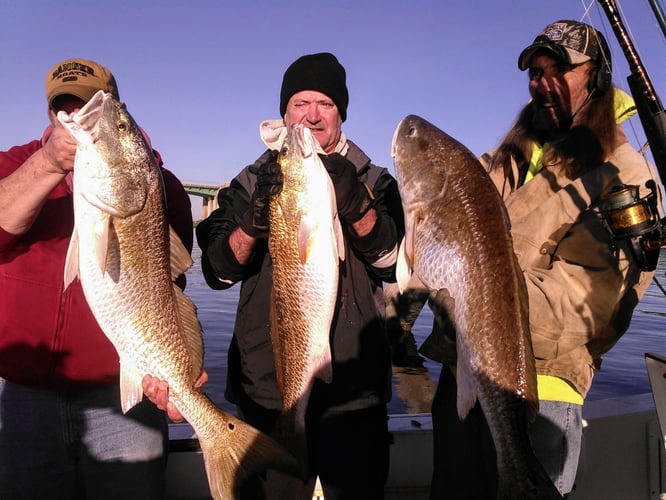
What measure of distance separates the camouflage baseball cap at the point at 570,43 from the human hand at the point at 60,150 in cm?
266

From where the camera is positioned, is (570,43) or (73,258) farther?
(570,43)

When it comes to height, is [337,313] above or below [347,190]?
below

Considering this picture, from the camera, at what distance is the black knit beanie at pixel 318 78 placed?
11.3 ft

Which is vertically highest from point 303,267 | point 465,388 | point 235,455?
point 303,267

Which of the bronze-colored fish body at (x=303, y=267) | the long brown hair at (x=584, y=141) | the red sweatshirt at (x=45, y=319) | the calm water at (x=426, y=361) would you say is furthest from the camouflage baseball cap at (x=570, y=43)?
the calm water at (x=426, y=361)

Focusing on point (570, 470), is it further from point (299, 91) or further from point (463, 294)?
point (299, 91)

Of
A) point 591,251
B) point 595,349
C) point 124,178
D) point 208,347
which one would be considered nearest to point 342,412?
point 595,349

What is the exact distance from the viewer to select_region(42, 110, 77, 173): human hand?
2.63 metres


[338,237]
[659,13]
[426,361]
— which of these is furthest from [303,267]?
[426,361]

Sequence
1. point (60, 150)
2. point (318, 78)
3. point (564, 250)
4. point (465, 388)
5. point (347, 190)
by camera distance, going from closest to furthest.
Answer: point (465, 388) < point (60, 150) < point (564, 250) < point (347, 190) < point (318, 78)

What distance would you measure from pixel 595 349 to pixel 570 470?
662 mm

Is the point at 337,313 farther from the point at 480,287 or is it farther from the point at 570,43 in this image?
the point at 570,43

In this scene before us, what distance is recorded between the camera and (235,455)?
2887mm

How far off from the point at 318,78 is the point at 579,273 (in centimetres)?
205
